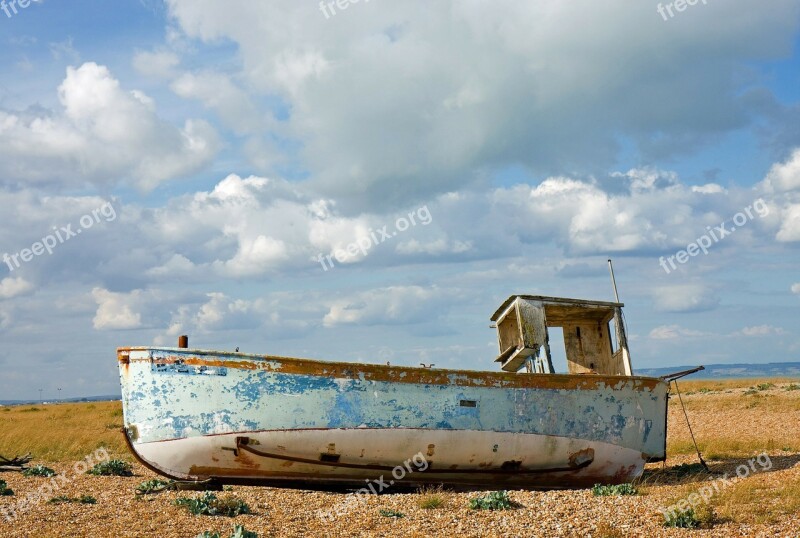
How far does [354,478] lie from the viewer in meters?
13.3

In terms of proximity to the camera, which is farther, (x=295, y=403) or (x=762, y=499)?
(x=295, y=403)

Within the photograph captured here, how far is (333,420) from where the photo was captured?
12547mm

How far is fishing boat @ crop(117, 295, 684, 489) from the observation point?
12.4 meters

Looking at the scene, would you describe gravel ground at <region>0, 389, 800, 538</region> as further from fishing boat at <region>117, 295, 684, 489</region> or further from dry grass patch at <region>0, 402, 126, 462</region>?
dry grass patch at <region>0, 402, 126, 462</region>

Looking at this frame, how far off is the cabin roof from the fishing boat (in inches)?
86.3

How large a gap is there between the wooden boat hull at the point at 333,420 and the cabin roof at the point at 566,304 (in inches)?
87.9

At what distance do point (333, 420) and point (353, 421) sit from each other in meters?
0.36

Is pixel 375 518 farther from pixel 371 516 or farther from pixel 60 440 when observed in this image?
pixel 60 440

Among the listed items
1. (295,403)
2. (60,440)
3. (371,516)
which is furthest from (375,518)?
(60,440)

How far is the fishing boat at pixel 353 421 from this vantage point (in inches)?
488

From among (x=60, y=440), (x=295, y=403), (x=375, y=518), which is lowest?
(x=375, y=518)

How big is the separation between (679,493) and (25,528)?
1072cm

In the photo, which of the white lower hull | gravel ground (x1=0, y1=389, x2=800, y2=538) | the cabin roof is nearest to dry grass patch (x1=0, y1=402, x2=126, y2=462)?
gravel ground (x1=0, y1=389, x2=800, y2=538)

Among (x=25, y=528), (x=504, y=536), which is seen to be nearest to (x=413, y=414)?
(x=504, y=536)
